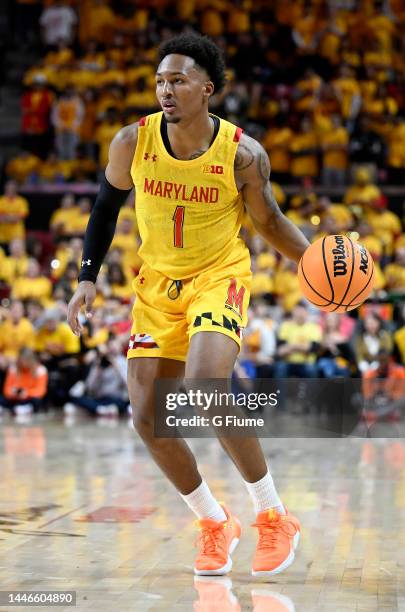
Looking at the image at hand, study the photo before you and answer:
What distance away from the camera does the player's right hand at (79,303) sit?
5184 mm

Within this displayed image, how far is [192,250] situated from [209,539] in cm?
134

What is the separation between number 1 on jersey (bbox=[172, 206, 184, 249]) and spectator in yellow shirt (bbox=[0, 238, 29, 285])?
1021cm

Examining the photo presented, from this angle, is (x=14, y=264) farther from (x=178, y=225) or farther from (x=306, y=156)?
(x=178, y=225)

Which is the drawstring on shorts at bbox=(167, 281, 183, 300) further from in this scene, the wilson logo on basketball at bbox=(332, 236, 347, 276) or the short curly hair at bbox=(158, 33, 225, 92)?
the short curly hair at bbox=(158, 33, 225, 92)

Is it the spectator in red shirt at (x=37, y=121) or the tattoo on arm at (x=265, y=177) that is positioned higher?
the spectator in red shirt at (x=37, y=121)

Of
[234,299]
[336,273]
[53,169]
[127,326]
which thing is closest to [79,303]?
[234,299]

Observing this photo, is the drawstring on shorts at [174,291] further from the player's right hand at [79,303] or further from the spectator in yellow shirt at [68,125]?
the spectator in yellow shirt at [68,125]

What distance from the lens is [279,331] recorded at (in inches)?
534

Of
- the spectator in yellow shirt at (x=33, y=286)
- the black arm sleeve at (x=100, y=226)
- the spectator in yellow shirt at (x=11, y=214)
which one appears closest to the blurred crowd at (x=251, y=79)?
the spectator in yellow shirt at (x=11, y=214)

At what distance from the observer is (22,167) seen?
1842 cm

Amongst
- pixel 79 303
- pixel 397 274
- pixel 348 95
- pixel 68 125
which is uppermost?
pixel 348 95

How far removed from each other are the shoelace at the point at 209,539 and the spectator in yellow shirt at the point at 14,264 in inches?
405

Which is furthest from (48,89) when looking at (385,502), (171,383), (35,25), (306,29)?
(171,383)

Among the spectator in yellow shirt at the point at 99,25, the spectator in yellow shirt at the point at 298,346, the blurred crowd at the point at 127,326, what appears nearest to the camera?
the blurred crowd at the point at 127,326
